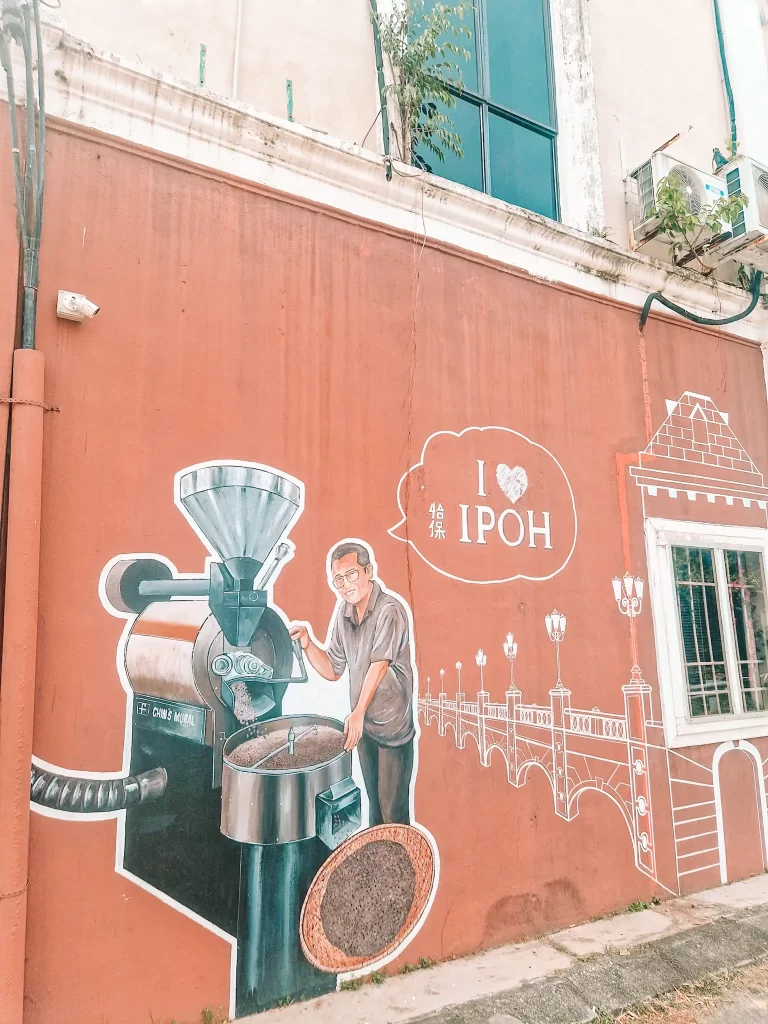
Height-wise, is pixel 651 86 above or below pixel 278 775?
above

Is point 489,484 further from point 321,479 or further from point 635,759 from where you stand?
point 635,759

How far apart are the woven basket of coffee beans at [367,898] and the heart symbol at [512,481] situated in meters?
2.20

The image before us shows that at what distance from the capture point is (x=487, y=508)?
4598 millimetres

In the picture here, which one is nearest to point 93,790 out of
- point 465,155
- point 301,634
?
point 301,634

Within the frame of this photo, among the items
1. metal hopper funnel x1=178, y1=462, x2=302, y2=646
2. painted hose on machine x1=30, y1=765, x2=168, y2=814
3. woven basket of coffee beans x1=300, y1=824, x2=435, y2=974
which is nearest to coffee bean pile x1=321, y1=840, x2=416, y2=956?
woven basket of coffee beans x1=300, y1=824, x2=435, y2=974

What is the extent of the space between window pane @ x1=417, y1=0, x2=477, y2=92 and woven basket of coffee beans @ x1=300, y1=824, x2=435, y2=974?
539cm

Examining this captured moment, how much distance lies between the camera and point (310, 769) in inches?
144

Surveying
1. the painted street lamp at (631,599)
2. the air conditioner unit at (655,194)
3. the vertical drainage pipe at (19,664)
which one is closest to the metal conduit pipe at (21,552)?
the vertical drainage pipe at (19,664)

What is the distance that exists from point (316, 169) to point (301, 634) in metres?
2.81

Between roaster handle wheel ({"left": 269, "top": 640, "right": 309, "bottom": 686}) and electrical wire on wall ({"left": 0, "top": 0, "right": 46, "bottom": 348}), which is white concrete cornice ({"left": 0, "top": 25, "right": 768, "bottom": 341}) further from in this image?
roaster handle wheel ({"left": 269, "top": 640, "right": 309, "bottom": 686})

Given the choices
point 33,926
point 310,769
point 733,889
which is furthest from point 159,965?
point 733,889

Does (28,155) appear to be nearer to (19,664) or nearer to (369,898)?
(19,664)

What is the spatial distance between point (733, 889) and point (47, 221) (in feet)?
20.5

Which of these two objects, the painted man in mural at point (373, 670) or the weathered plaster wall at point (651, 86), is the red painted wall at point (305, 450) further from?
the weathered plaster wall at point (651, 86)
